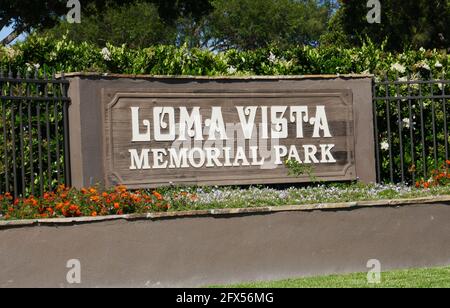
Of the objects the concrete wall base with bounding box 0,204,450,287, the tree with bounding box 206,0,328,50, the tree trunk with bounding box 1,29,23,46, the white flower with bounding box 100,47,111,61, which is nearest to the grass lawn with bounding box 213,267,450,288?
the concrete wall base with bounding box 0,204,450,287

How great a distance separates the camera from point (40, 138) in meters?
9.97

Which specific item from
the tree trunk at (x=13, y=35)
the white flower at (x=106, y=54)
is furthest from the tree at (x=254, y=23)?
the white flower at (x=106, y=54)

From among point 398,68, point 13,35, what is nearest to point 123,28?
point 13,35

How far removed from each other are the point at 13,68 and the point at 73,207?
284 cm

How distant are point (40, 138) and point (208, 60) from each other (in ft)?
10.3

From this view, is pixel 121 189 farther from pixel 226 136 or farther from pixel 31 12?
pixel 31 12

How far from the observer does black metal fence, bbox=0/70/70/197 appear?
9.95 m

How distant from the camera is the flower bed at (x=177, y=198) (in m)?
9.13

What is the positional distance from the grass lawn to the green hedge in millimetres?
3698

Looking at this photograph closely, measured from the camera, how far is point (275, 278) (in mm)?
9477

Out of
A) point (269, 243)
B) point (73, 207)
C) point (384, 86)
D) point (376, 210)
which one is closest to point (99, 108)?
point (73, 207)

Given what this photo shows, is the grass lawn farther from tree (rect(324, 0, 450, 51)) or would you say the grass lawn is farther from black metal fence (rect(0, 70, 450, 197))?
tree (rect(324, 0, 450, 51))

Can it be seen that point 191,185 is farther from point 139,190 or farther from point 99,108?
point 99,108

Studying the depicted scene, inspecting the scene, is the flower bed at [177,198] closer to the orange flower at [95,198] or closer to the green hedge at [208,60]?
the orange flower at [95,198]
